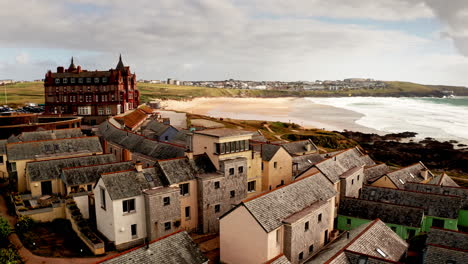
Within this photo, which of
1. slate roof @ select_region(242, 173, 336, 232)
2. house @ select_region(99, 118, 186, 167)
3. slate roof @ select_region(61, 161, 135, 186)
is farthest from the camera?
house @ select_region(99, 118, 186, 167)

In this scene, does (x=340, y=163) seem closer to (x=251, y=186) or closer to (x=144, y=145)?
(x=251, y=186)

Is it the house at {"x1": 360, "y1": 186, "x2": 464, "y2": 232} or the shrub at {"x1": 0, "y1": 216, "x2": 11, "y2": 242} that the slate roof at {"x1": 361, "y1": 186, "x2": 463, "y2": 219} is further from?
the shrub at {"x1": 0, "y1": 216, "x2": 11, "y2": 242}

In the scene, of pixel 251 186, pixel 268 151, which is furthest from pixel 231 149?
pixel 268 151

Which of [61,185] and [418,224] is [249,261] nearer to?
[418,224]

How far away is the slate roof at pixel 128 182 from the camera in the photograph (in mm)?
27100

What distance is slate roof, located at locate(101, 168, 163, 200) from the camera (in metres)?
27.1

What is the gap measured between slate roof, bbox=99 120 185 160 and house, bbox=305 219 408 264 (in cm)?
1900

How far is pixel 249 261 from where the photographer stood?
24094mm

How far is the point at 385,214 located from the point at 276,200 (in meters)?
13.1

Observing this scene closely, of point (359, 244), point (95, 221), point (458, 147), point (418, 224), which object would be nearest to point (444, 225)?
point (418, 224)

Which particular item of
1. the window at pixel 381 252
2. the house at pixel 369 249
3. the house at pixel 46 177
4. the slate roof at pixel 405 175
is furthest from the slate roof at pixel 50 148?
the slate roof at pixel 405 175

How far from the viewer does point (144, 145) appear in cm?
4334

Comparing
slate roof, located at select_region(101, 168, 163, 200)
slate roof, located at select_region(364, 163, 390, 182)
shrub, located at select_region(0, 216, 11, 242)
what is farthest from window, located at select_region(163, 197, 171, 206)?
slate roof, located at select_region(364, 163, 390, 182)

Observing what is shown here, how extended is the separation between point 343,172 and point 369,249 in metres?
16.2
